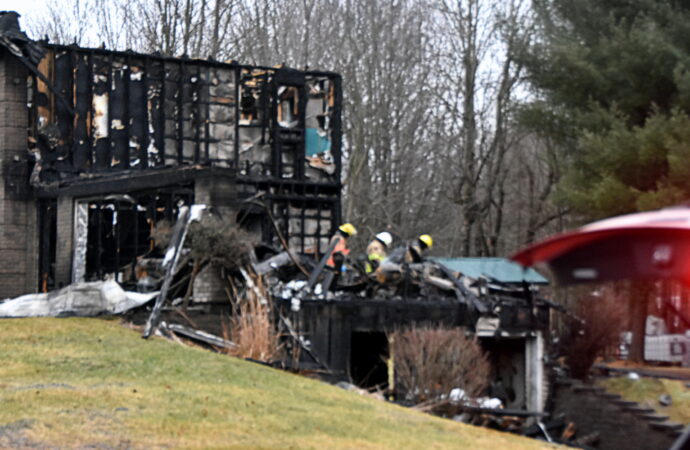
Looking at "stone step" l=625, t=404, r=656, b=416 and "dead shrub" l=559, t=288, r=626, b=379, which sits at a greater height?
"dead shrub" l=559, t=288, r=626, b=379

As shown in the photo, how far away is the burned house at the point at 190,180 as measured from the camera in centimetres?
2072

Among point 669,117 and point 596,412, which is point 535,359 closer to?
point 596,412

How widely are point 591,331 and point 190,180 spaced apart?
1173cm

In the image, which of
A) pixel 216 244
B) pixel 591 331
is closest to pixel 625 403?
pixel 591 331

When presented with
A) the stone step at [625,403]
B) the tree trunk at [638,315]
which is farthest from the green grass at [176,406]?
the tree trunk at [638,315]

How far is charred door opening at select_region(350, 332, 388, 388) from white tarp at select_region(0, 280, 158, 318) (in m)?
4.57

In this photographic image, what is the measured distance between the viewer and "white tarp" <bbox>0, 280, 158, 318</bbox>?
1909 centimetres

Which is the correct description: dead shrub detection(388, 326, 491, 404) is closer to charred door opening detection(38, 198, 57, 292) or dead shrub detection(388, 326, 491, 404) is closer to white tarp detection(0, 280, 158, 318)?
white tarp detection(0, 280, 158, 318)

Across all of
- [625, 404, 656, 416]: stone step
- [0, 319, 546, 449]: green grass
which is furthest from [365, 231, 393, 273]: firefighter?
[0, 319, 546, 449]: green grass

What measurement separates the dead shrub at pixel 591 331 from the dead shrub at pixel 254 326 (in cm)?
991

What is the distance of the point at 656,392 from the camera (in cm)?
2564

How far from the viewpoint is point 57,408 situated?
35.0 feet

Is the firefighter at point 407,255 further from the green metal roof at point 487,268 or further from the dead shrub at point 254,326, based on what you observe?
the green metal roof at point 487,268

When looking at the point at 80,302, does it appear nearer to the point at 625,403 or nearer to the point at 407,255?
the point at 407,255
